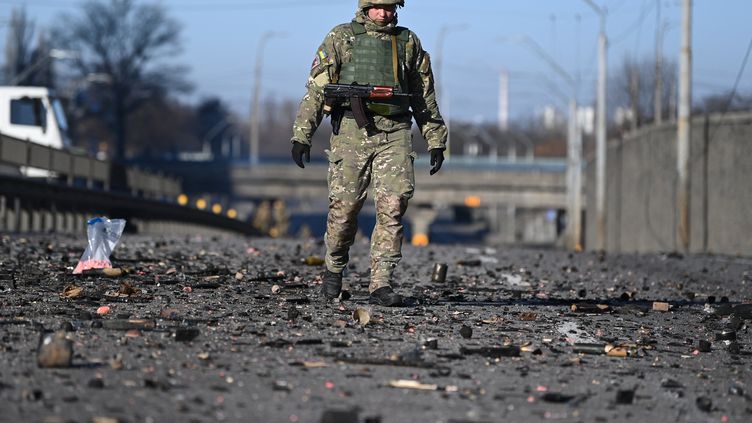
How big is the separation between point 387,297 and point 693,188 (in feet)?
91.4

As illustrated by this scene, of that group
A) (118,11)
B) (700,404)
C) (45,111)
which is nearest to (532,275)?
(700,404)

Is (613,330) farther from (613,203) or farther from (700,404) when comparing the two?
(613,203)

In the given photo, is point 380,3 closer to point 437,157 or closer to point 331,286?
point 437,157

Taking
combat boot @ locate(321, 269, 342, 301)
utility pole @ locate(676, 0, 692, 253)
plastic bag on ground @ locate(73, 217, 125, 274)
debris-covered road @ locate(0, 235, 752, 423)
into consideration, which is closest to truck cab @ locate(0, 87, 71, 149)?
utility pole @ locate(676, 0, 692, 253)

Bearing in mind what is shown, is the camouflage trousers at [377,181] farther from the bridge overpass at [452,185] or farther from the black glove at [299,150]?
the bridge overpass at [452,185]

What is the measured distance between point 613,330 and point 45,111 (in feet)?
100

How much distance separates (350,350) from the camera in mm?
7641

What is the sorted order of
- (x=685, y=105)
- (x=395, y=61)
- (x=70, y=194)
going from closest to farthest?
(x=395, y=61) < (x=70, y=194) < (x=685, y=105)

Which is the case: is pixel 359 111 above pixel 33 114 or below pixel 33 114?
below

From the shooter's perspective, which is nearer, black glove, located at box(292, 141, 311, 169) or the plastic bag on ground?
black glove, located at box(292, 141, 311, 169)

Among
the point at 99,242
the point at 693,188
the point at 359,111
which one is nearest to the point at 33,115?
the point at 693,188

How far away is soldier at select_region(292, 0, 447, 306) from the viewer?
9927mm

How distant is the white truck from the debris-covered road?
24.4 m

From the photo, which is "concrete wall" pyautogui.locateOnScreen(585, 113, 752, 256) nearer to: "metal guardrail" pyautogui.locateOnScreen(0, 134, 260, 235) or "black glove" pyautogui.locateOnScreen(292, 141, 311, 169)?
"metal guardrail" pyautogui.locateOnScreen(0, 134, 260, 235)
